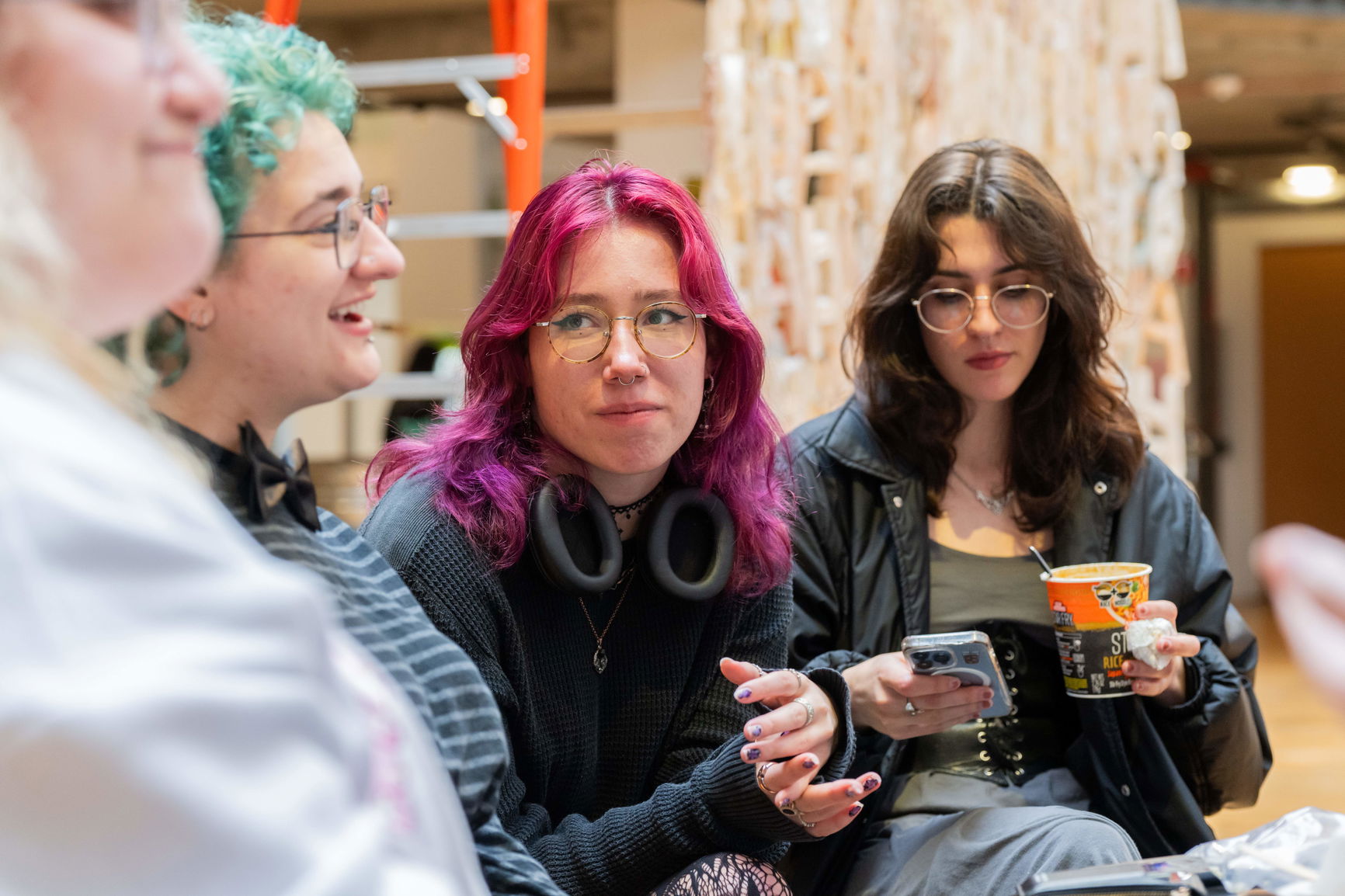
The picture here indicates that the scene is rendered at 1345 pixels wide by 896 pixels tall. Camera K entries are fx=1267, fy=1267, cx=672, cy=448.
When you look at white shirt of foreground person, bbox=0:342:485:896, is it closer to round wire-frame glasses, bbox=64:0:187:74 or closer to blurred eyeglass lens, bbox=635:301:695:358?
round wire-frame glasses, bbox=64:0:187:74

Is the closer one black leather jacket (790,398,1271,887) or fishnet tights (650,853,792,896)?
fishnet tights (650,853,792,896)

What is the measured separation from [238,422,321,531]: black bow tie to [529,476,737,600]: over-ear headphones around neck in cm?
43

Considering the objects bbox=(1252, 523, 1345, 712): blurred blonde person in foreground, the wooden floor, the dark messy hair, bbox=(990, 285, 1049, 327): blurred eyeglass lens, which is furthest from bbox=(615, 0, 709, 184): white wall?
bbox=(1252, 523, 1345, 712): blurred blonde person in foreground

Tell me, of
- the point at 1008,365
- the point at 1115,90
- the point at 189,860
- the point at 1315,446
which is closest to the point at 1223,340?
the point at 1315,446

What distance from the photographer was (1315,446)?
9.72 meters

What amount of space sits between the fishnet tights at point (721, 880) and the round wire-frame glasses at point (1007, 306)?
3.05 ft

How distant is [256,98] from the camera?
45.1 inches

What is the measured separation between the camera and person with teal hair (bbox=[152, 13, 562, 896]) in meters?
1.14

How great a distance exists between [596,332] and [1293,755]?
3953mm

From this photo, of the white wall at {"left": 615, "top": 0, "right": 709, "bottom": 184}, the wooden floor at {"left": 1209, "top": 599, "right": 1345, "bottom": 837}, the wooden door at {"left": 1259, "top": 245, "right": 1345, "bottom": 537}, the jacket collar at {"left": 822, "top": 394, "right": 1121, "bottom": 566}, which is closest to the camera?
the jacket collar at {"left": 822, "top": 394, "right": 1121, "bottom": 566}

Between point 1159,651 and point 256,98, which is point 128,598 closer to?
point 256,98

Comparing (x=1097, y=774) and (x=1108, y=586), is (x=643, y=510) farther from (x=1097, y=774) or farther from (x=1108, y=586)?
(x=1097, y=774)

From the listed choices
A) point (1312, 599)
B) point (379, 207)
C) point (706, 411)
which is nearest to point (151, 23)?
point (379, 207)

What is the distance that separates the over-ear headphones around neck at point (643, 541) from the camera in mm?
1589
